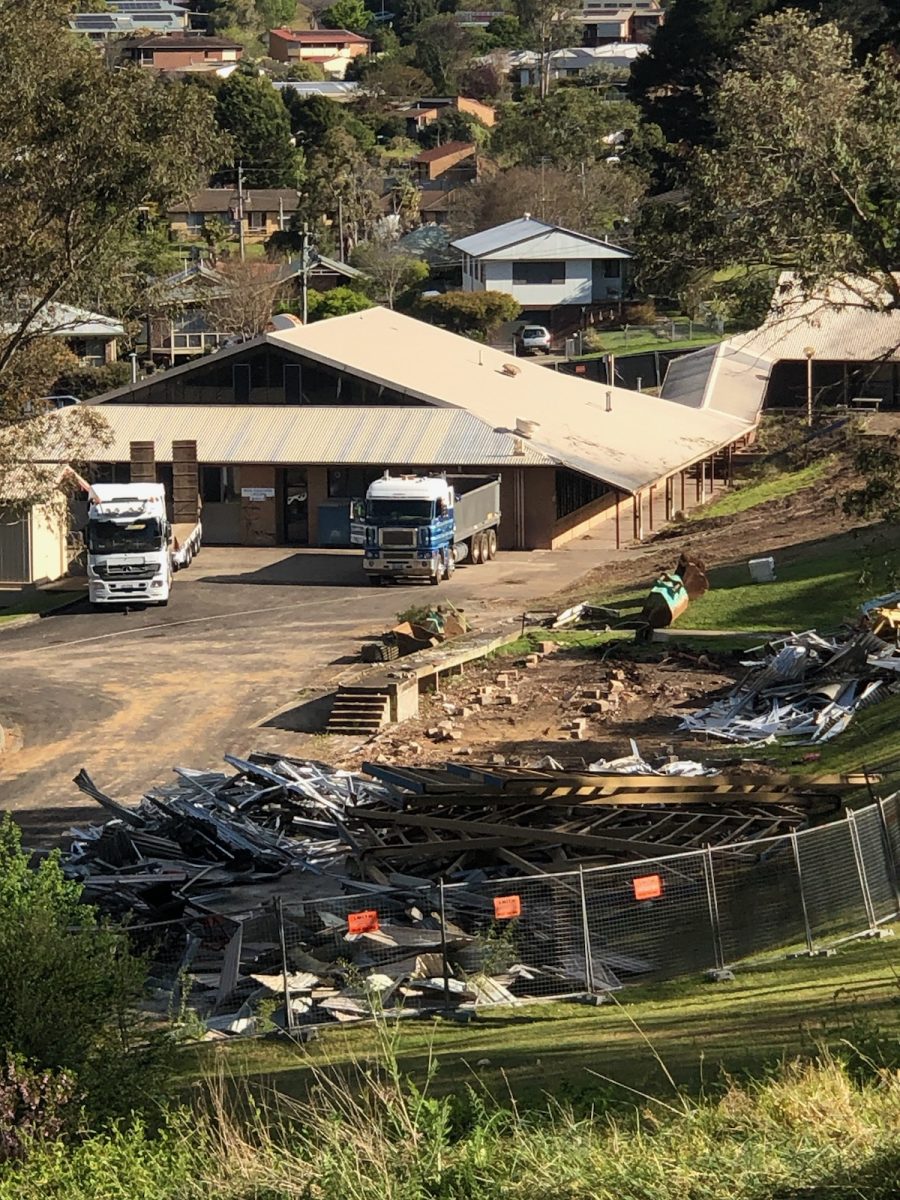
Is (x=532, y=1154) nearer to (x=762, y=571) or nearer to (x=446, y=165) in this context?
(x=762, y=571)

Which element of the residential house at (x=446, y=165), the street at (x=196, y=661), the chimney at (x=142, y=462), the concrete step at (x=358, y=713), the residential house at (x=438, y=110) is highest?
the residential house at (x=438, y=110)

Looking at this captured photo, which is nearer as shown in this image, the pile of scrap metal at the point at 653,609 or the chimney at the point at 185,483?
the pile of scrap metal at the point at 653,609

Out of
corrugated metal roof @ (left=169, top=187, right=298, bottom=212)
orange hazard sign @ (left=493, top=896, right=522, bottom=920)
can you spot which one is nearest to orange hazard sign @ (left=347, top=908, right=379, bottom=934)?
orange hazard sign @ (left=493, top=896, right=522, bottom=920)

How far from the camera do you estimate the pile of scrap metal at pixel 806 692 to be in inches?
1321

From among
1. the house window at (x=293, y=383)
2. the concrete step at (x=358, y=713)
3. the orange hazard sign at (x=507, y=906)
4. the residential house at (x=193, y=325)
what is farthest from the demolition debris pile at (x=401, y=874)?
the residential house at (x=193, y=325)

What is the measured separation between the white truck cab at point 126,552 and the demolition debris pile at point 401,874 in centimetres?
2061

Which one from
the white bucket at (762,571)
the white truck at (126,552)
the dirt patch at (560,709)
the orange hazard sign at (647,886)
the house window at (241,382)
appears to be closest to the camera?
the orange hazard sign at (647,886)

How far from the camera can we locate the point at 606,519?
220ft

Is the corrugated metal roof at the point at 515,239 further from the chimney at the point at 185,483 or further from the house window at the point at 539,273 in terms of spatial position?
the chimney at the point at 185,483

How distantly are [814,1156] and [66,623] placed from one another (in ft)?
133

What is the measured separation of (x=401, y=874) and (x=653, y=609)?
791 inches

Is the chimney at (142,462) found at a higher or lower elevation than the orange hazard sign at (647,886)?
lower

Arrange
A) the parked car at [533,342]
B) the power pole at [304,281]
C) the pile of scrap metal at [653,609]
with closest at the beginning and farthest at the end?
the pile of scrap metal at [653,609], the power pole at [304,281], the parked car at [533,342]

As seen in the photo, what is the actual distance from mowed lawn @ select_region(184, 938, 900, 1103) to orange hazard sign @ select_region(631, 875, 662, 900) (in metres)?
1.03
